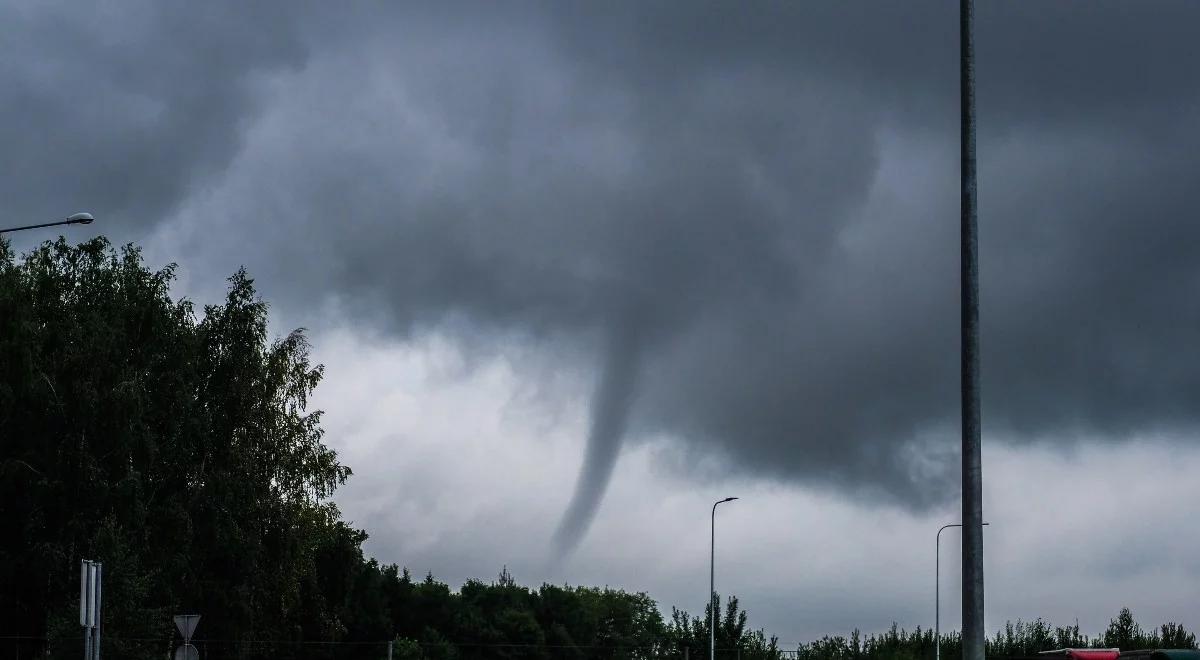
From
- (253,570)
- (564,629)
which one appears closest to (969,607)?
(253,570)

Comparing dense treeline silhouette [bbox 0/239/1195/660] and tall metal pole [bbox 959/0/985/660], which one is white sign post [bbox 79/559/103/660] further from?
dense treeline silhouette [bbox 0/239/1195/660]

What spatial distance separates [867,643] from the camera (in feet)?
255

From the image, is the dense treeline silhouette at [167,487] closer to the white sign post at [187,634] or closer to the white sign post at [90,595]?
the white sign post at [187,634]

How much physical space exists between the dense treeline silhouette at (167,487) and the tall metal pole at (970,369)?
156ft

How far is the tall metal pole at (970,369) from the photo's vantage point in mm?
14359

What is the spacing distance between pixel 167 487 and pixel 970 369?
60127mm

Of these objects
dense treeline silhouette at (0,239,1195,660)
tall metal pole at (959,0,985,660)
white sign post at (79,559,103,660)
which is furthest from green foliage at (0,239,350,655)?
tall metal pole at (959,0,985,660)

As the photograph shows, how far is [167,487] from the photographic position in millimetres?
69750

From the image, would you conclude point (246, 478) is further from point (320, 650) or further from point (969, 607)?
point (969, 607)

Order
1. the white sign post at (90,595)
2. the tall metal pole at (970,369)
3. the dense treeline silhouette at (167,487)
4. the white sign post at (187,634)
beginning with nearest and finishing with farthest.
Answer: the tall metal pole at (970,369) → the white sign post at (90,595) → the white sign post at (187,634) → the dense treeline silhouette at (167,487)

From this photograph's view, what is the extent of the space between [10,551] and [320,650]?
15107mm

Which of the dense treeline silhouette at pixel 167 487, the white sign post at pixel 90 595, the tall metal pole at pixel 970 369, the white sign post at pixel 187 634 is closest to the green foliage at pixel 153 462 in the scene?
the dense treeline silhouette at pixel 167 487

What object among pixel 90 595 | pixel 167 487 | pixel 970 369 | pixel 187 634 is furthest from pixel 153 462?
pixel 970 369

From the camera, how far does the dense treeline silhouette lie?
203ft
